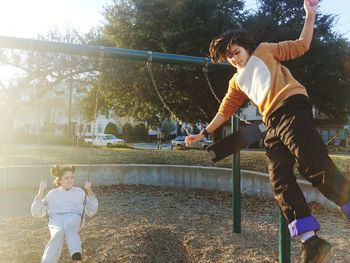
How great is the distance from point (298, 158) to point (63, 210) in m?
2.47

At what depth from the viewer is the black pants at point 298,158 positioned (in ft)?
7.75

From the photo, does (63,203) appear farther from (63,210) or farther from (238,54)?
(238,54)

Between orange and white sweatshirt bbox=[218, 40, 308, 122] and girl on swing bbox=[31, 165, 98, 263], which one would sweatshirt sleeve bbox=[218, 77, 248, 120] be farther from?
girl on swing bbox=[31, 165, 98, 263]

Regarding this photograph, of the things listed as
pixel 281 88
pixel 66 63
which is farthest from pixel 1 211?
pixel 66 63

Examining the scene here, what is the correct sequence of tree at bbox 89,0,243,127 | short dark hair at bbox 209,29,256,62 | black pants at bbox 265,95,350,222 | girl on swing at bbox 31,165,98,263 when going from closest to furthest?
black pants at bbox 265,95,350,222, short dark hair at bbox 209,29,256,62, girl on swing at bbox 31,165,98,263, tree at bbox 89,0,243,127

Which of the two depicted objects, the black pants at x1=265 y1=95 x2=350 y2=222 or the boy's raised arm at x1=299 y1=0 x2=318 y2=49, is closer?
the black pants at x1=265 y1=95 x2=350 y2=222

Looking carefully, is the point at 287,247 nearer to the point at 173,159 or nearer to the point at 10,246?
the point at 10,246

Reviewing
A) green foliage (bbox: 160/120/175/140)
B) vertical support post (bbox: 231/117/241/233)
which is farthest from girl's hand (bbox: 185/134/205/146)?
green foliage (bbox: 160/120/175/140)

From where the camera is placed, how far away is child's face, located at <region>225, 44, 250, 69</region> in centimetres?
292

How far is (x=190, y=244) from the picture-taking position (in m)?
4.70

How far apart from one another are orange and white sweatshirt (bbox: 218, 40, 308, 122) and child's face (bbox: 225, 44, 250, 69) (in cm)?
4

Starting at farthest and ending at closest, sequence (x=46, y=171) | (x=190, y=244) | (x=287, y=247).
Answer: (x=46, y=171)
(x=190, y=244)
(x=287, y=247)

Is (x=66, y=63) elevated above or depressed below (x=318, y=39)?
below

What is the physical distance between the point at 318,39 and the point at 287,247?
1662 cm
